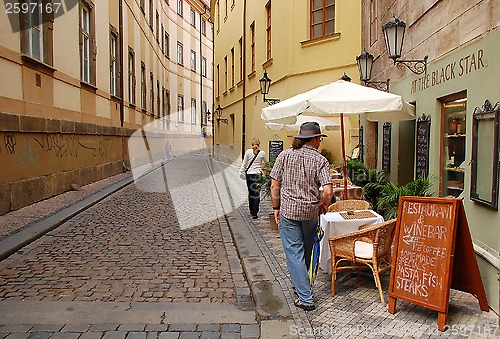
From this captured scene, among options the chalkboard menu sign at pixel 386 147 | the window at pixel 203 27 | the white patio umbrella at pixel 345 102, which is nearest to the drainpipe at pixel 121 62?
the chalkboard menu sign at pixel 386 147

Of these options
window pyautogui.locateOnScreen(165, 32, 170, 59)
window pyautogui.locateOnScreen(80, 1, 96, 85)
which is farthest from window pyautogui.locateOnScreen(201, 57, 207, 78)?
window pyautogui.locateOnScreen(80, 1, 96, 85)

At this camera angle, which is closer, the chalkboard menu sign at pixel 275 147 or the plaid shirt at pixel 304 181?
the plaid shirt at pixel 304 181

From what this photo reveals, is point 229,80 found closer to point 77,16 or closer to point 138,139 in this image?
point 138,139

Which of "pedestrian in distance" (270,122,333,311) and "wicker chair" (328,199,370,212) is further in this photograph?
"wicker chair" (328,199,370,212)

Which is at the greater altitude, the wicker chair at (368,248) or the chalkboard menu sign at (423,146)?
the chalkboard menu sign at (423,146)

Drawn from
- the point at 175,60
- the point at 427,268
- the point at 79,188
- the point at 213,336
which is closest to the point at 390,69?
the point at 427,268

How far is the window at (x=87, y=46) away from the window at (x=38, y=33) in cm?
290

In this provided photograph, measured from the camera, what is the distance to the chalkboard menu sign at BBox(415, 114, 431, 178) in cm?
660

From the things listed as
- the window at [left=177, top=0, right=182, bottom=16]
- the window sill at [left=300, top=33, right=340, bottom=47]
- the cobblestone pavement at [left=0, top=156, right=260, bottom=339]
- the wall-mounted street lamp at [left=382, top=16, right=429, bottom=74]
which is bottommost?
the cobblestone pavement at [left=0, top=156, right=260, bottom=339]

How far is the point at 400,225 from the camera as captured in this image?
4.31 metres

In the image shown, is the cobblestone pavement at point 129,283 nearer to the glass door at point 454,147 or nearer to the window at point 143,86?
the glass door at point 454,147

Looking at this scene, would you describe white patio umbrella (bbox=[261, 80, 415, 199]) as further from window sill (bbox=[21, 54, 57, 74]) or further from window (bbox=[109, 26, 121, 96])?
window (bbox=[109, 26, 121, 96])

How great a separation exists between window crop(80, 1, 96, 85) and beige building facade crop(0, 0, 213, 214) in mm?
32

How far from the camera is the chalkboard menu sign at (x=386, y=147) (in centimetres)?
892
